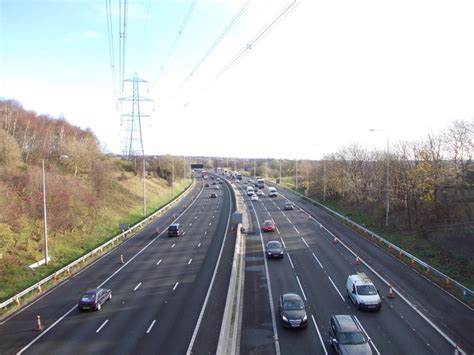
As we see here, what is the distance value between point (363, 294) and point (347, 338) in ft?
21.3

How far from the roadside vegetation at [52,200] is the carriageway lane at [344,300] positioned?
20381 millimetres

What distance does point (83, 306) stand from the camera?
2472cm

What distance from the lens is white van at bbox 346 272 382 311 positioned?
78.4ft

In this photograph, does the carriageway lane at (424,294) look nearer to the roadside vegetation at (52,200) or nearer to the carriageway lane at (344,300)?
the carriageway lane at (344,300)

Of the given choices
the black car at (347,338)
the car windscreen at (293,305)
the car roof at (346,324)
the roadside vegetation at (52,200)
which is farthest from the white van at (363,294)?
the roadside vegetation at (52,200)

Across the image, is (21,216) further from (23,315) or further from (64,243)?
(23,315)

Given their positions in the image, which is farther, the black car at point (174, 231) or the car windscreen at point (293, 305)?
the black car at point (174, 231)

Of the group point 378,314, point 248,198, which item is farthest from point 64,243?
point 248,198

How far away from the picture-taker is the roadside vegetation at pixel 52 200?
33844 mm

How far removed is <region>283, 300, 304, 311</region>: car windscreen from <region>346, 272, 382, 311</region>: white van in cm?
396

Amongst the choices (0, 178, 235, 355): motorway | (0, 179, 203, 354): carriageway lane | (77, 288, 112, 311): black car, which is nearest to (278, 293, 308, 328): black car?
(0, 178, 235, 355): motorway

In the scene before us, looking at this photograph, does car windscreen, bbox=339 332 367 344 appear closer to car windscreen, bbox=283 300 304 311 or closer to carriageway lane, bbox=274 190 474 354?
car windscreen, bbox=283 300 304 311

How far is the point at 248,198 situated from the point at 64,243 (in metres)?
47.7

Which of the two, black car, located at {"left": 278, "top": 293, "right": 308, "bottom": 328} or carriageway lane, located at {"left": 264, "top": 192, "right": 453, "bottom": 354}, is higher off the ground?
black car, located at {"left": 278, "top": 293, "right": 308, "bottom": 328}
